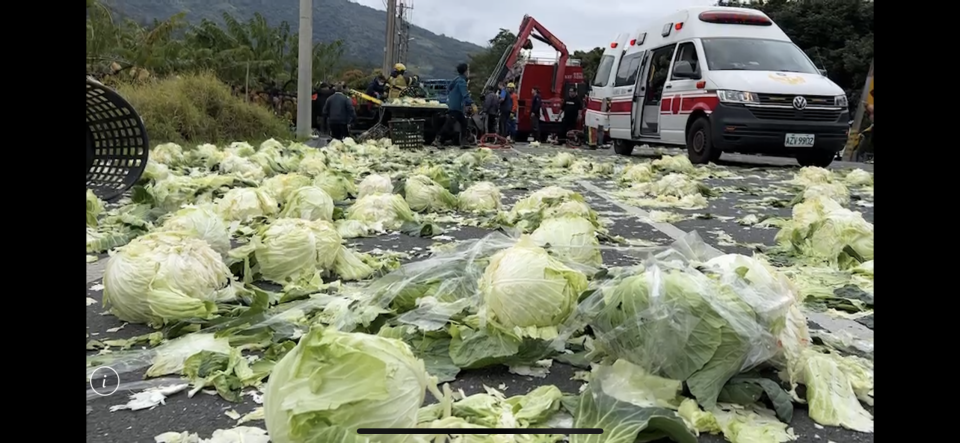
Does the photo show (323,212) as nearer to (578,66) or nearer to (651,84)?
(651,84)

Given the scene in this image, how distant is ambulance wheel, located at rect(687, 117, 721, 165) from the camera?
11.3 metres

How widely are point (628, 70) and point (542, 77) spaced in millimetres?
9959

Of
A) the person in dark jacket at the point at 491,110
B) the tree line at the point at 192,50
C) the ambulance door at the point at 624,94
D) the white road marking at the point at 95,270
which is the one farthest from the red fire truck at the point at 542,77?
the white road marking at the point at 95,270

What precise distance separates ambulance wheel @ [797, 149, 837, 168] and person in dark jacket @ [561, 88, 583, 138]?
1202 centimetres

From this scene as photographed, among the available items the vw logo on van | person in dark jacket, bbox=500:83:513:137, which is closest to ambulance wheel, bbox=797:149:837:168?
the vw logo on van

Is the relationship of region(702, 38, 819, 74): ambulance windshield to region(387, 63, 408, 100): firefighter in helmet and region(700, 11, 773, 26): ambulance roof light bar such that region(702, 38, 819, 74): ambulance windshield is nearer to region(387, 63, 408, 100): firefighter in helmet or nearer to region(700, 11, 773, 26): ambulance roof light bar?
region(700, 11, 773, 26): ambulance roof light bar

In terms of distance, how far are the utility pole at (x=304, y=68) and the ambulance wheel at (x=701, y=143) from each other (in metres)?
9.57

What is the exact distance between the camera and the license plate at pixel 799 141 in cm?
1072

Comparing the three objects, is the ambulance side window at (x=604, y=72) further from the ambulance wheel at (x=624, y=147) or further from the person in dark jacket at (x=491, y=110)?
the person in dark jacket at (x=491, y=110)

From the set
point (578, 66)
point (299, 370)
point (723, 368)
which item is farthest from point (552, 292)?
point (578, 66)

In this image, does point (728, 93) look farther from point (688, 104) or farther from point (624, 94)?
point (624, 94)

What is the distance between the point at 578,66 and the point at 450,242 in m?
20.9

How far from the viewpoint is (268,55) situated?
29.2m

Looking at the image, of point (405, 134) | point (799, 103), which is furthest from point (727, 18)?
point (405, 134)
